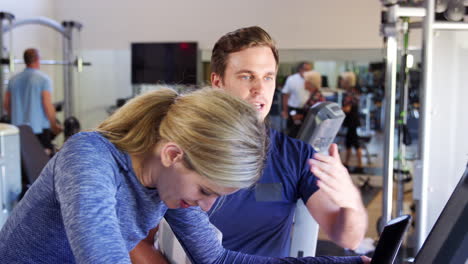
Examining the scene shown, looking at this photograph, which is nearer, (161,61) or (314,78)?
(314,78)

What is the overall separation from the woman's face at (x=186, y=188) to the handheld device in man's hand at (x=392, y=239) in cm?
27

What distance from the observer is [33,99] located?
548 centimetres

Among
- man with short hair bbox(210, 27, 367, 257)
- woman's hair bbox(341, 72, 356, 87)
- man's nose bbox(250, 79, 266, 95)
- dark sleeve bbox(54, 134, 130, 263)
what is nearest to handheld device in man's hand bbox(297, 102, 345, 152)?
man with short hair bbox(210, 27, 367, 257)

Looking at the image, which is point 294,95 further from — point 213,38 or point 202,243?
point 202,243

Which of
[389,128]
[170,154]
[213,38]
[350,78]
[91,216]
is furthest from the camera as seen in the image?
[213,38]

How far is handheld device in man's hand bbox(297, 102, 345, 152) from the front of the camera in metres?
1.95

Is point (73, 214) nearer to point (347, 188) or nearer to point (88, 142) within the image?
point (88, 142)

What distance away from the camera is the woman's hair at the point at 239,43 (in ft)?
5.25

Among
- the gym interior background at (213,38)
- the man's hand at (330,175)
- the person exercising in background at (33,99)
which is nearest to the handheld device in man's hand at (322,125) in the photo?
the man's hand at (330,175)

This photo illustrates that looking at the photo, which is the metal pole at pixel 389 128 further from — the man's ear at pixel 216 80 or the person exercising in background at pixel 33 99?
the person exercising in background at pixel 33 99

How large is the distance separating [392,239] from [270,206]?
669mm

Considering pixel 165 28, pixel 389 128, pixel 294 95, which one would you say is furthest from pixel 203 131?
pixel 165 28

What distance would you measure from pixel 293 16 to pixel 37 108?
Answer: 347 centimetres

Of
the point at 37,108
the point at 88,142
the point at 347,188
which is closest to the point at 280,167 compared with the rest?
the point at 347,188
